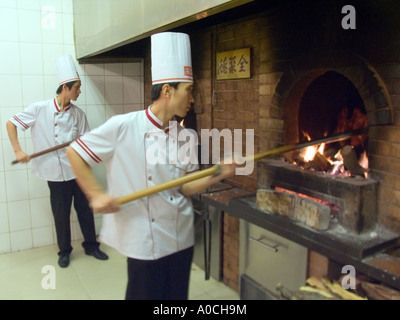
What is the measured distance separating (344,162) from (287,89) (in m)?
0.60

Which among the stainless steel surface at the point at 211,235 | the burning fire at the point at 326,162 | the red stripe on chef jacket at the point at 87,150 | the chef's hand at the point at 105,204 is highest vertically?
the red stripe on chef jacket at the point at 87,150

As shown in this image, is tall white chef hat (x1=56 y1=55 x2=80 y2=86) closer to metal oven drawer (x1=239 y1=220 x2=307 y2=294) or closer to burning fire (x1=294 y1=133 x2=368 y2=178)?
metal oven drawer (x1=239 y1=220 x2=307 y2=294)

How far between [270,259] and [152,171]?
1079mm

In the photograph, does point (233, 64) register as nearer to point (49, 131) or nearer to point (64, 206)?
point (49, 131)

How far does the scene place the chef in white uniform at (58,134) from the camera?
3.22 meters

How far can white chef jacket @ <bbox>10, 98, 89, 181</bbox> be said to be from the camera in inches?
127

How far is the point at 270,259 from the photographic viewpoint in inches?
91.0

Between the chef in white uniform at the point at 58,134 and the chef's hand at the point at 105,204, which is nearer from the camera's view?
the chef's hand at the point at 105,204

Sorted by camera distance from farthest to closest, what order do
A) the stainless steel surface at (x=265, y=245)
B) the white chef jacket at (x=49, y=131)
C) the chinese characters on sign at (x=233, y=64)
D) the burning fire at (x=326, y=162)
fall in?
1. the white chef jacket at (x=49, y=131)
2. the chinese characters on sign at (x=233, y=64)
3. the stainless steel surface at (x=265, y=245)
4. the burning fire at (x=326, y=162)

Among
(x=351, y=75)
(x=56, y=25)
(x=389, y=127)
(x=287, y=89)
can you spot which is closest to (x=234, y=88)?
(x=287, y=89)

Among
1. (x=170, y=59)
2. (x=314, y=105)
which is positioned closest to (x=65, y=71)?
(x=170, y=59)

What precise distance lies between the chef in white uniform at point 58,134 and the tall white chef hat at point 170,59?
1705mm

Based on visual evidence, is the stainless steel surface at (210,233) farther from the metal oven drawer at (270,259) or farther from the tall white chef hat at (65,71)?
the tall white chef hat at (65,71)

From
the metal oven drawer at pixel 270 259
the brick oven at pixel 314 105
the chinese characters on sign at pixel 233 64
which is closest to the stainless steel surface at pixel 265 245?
the metal oven drawer at pixel 270 259
